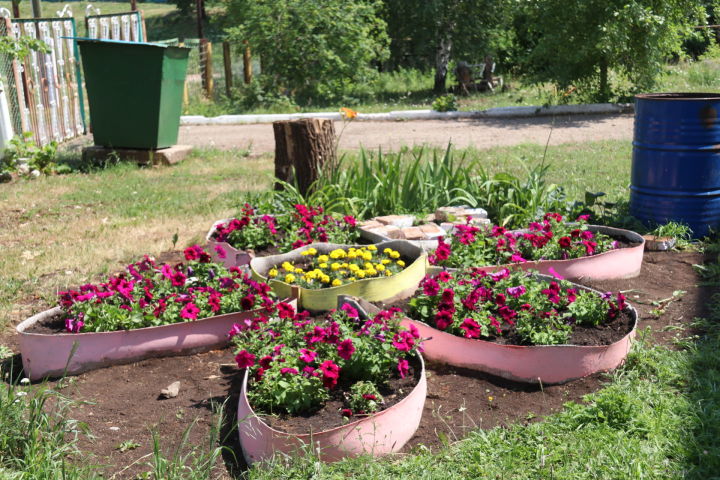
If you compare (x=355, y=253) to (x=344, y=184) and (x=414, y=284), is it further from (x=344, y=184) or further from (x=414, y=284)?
(x=344, y=184)

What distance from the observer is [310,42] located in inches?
609

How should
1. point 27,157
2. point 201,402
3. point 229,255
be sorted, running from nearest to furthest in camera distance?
point 201,402 → point 229,255 → point 27,157

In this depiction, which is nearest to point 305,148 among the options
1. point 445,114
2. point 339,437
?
point 339,437

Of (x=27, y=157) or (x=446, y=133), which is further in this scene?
(x=446, y=133)

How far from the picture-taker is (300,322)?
360 centimetres

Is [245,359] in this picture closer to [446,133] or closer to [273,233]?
[273,233]

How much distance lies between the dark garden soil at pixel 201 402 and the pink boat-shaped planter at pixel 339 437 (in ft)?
0.30

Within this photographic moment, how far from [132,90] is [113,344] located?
20.1ft

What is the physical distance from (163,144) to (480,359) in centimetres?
692

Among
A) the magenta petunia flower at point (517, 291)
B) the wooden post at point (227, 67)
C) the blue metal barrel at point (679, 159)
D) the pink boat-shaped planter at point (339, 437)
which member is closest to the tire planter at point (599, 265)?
the magenta petunia flower at point (517, 291)

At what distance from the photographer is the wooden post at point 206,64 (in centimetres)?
1609

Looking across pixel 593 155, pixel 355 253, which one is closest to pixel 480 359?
pixel 355 253

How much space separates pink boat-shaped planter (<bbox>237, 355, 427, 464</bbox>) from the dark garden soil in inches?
3.6

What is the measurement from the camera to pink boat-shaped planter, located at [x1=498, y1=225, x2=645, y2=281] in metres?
4.64
